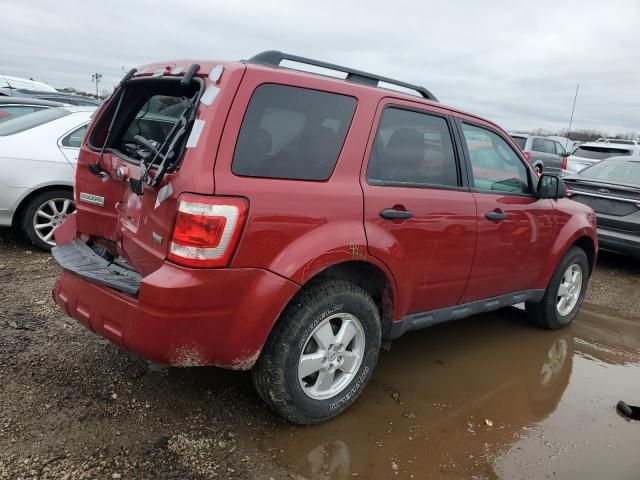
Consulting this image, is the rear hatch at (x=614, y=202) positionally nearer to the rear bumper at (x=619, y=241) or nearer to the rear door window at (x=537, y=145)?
the rear bumper at (x=619, y=241)

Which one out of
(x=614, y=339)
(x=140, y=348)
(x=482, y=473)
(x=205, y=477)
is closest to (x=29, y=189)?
(x=140, y=348)

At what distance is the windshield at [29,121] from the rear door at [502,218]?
440 centimetres

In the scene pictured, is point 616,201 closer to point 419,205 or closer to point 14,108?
point 419,205

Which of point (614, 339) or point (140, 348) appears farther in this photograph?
point (614, 339)

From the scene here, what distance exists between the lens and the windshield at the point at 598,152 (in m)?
14.4

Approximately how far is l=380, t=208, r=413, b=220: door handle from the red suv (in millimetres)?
13

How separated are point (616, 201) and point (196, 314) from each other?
6224 mm

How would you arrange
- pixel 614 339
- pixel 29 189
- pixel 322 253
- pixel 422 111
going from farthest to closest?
pixel 29 189 < pixel 614 339 < pixel 422 111 < pixel 322 253

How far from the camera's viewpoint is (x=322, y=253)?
2654 mm

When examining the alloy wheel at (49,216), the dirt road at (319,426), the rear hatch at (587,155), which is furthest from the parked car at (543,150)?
the alloy wheel at (49,216)

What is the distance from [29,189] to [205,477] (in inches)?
156

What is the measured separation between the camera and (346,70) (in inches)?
123

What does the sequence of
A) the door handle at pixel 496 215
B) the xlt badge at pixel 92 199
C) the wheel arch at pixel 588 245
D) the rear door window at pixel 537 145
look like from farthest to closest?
the rear door window at pixel 537 145 < the wheel arch at pixel 588 245 < the door handle at pixel 496 215 < the xlt badge at pixel 92 199

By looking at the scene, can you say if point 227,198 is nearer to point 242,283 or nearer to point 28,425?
point 242,283
